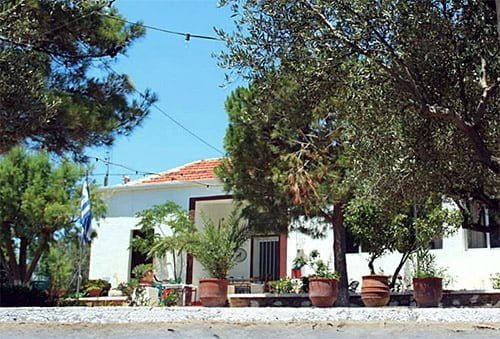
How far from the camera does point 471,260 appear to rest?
51.3ft

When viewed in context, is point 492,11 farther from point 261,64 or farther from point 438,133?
point 261,64

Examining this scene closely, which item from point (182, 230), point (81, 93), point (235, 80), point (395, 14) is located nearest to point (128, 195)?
point (182, 230)

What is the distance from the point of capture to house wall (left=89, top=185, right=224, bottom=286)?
2106 centimetres

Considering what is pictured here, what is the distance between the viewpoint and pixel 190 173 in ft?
73.5

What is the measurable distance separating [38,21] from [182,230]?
10.0 m

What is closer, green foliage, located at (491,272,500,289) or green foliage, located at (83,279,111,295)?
green foliage, located at (491,272,500,289)

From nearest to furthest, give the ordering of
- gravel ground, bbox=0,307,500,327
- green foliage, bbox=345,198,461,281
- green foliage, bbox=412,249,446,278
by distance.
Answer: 1. gravel ground, bbox=0,307,500,327
2. green foliage, bbox=412,249,446,278
3. green foliage, bbox=345,198,461,281

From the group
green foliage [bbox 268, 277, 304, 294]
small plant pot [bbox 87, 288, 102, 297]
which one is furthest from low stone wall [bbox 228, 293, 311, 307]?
small plant pot [bbox 87, 288, 102, 297]

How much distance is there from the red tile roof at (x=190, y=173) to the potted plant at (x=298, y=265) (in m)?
4.71

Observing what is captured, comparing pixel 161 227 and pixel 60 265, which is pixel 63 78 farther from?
pixel 60 265

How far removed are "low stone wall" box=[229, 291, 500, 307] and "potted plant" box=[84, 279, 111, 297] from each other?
7120 mm

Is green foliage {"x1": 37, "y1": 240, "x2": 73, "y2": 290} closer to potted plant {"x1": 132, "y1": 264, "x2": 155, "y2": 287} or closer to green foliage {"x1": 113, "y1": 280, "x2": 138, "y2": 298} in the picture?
potted plant {"x1": 132, "y1": 264, "x2": 155, "y2": 287}

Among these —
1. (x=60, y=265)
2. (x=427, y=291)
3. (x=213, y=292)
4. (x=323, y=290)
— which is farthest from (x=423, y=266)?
(x=60, y=265)

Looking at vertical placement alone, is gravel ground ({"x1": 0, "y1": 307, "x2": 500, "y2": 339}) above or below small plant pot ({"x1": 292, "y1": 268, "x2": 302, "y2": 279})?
below
